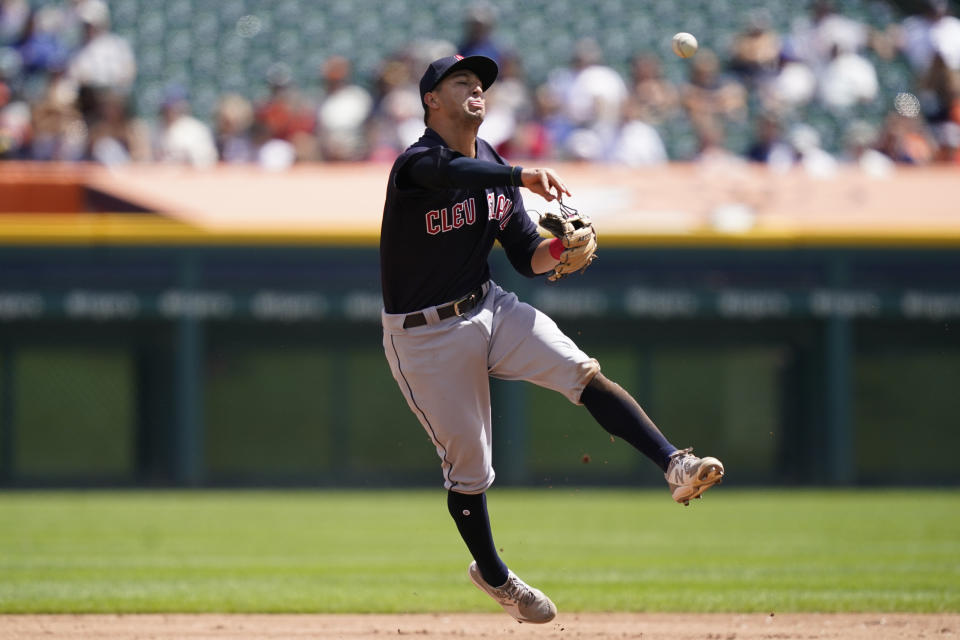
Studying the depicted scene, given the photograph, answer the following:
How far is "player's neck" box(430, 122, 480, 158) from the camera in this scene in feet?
15.6

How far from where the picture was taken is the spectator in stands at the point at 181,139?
12773 millimetres

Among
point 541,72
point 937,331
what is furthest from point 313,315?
point 937,331

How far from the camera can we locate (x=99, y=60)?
536 inches

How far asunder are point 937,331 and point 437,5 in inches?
245

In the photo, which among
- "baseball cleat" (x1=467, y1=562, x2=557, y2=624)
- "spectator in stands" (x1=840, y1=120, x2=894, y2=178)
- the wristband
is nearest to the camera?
the wristband

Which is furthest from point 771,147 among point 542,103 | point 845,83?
point 542,103

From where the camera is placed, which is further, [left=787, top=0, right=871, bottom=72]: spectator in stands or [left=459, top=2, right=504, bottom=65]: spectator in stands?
[left=787, top=0, right=871, bottom=72]: spectator in stands

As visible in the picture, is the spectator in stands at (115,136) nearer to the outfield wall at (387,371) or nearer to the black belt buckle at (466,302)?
the outfield wall at (387,371)

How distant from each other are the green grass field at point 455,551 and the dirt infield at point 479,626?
243mm

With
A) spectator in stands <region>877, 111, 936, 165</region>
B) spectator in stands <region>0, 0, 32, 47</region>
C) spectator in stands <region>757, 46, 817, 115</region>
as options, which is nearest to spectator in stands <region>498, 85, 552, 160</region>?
spectator in stands <region>757, 46, 817, 115</region>

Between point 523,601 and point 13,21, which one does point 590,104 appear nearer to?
point 13,21

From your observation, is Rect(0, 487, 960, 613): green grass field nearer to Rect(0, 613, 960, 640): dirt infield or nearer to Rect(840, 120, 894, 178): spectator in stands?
Rect(0, 613, 960, 640): dirt infield

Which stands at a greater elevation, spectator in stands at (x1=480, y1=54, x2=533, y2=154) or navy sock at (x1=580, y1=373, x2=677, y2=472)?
spectator in stands at (x1=480, y1=54, x2=533, y2=154)

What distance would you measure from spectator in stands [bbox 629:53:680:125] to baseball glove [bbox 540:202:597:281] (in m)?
8.55
